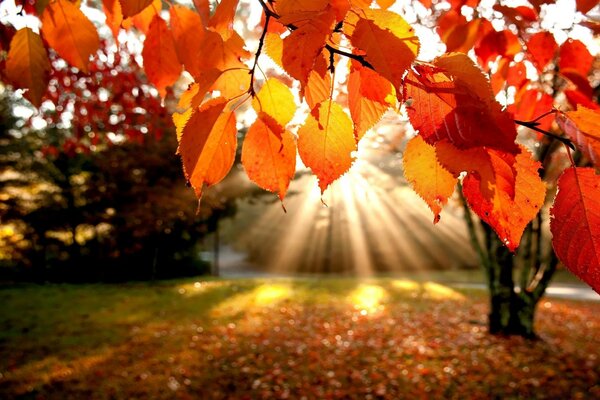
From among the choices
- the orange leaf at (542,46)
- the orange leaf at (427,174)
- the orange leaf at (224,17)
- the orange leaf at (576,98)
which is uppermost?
the orange leaf at (542,46)

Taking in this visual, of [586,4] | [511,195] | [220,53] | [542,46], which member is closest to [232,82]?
[220,53]

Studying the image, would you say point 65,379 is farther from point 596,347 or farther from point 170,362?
point 596,347

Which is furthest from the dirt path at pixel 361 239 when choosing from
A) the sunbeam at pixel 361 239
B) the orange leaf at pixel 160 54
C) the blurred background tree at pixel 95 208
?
the orange leaf at pixel 160 54

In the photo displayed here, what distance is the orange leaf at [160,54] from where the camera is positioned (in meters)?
1.15

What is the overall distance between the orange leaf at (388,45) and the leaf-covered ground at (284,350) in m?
4.84

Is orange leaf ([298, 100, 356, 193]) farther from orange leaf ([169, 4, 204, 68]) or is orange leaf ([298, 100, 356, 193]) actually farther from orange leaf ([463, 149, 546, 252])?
orange leaf ([169, 4, 204, 68])

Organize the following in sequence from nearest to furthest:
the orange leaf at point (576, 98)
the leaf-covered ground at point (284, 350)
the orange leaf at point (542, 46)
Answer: the orange leaf at point (576, 98), the orange leaf at point (542, 46), the leaf-covered ground at point (284, 350)

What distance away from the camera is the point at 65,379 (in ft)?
17.5

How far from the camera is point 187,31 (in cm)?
109

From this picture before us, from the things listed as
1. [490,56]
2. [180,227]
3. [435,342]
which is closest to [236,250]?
[180,227]

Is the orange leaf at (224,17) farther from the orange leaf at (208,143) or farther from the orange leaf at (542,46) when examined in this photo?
the orange leaf at (542,46)

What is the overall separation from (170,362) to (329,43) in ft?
19.7

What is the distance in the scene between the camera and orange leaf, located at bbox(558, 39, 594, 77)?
4.92 ft

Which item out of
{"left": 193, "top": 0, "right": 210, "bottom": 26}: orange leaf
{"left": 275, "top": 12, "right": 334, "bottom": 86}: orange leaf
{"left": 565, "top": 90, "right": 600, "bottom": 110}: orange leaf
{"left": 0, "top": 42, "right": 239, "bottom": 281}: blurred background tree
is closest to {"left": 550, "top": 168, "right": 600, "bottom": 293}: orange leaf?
{"left": 275, "top": 12, "right": 334, "bottom": 86}: orange leaf
